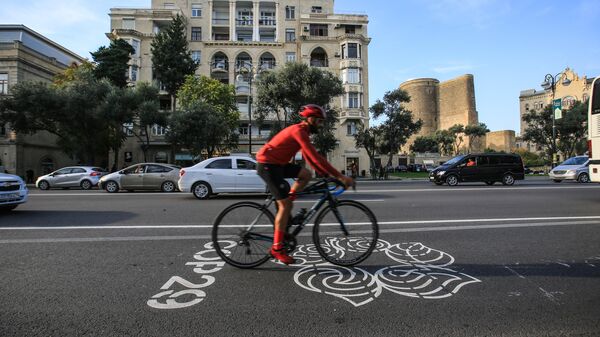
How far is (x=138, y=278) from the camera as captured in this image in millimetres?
3770

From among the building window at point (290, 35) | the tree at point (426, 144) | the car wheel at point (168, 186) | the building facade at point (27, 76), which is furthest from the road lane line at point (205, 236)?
the tree at point (426, 144)

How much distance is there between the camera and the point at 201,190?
12.5m

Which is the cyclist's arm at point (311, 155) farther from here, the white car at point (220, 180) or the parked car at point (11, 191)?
the white car at point (220, 180)

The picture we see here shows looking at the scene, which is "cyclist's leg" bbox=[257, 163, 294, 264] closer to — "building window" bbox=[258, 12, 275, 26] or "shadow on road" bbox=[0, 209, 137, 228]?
Answer: "shadow on road" bbox=[0, 209, 137, 228]

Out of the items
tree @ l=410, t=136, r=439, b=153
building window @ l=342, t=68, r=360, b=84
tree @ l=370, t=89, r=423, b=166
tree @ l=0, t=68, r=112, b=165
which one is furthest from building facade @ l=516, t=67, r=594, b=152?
tree @ l=0, t=68, r=112, b=165

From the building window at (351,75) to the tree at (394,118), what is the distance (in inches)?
514

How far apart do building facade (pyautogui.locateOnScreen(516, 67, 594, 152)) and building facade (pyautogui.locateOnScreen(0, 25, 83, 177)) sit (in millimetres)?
80875

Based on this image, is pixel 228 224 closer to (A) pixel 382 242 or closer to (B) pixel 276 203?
(B) pixel 276 203

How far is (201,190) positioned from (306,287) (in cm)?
971

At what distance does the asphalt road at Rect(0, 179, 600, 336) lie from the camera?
273 cm

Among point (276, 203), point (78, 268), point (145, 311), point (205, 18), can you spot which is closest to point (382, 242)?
point (276, 203)

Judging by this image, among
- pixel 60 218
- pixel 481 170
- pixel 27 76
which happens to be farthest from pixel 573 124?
pixel 27 76

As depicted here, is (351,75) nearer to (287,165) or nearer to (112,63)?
(112,63)

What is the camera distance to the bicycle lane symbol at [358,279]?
129 inches
